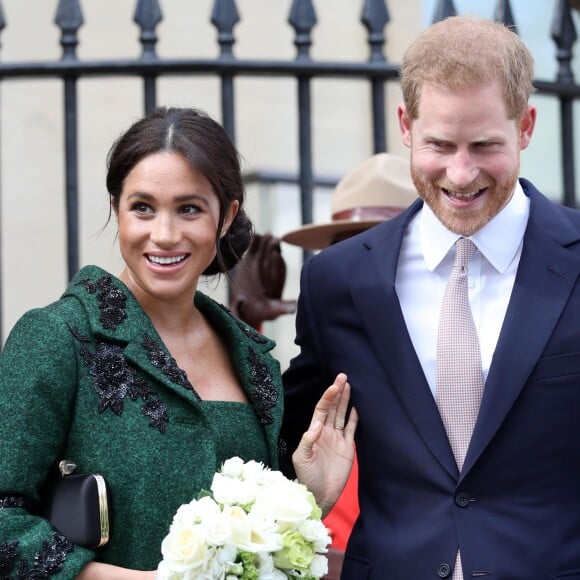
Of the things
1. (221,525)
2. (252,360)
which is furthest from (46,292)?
(221,525)

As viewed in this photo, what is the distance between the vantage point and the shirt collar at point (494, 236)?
3211mm

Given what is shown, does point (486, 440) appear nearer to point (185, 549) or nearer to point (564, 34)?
point (185, 549)

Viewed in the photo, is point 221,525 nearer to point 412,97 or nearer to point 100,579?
point 100,579

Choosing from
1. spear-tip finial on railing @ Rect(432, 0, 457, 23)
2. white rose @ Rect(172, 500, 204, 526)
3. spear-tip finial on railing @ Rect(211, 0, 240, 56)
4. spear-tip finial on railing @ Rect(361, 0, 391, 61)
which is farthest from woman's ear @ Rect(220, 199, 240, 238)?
spear-tip finial on railing @ Rect(432, 0, 457, 23)

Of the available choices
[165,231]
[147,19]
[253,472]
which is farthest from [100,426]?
[147,19]

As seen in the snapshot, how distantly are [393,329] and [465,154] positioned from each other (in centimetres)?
44

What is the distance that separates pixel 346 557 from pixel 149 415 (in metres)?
0.65

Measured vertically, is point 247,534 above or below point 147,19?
below

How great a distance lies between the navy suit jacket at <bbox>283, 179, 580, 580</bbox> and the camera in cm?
308

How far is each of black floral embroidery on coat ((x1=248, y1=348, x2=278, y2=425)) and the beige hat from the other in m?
1.32

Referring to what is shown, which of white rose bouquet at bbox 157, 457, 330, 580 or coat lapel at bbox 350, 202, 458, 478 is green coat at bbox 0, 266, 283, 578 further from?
coat lapel at bbox 350, 202, 458, 478

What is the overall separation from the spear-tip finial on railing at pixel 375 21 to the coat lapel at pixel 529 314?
188 centimetres

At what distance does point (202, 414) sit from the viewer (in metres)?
3.05

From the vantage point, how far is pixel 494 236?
3215mm
